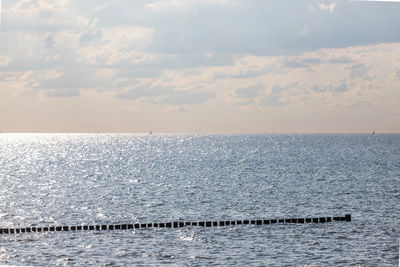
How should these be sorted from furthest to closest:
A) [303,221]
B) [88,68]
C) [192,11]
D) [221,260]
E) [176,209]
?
[88,68], [192,11], [176,209], [303,221], [221,260]

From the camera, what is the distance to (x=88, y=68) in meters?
142

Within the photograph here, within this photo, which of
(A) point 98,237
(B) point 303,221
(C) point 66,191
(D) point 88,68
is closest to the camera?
(A) point 98,237

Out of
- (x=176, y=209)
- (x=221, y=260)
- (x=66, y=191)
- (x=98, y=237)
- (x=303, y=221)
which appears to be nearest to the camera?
(x=221, y=260)

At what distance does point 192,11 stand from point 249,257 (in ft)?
149

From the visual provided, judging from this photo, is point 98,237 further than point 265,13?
No

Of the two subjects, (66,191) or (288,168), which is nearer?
(66,191)

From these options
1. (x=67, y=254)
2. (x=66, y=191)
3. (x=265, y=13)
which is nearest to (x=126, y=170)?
(x=66, y=191)

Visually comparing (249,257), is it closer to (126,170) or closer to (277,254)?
(277,254)

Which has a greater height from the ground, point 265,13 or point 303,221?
point 265,13

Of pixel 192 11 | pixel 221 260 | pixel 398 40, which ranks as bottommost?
pixel 221 260

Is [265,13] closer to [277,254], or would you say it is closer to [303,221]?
[303,221]

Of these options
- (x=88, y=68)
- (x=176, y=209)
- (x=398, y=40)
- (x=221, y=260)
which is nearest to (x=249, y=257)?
(x=221, y=260)

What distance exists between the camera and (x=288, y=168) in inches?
6078

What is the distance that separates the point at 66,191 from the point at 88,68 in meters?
47.1
